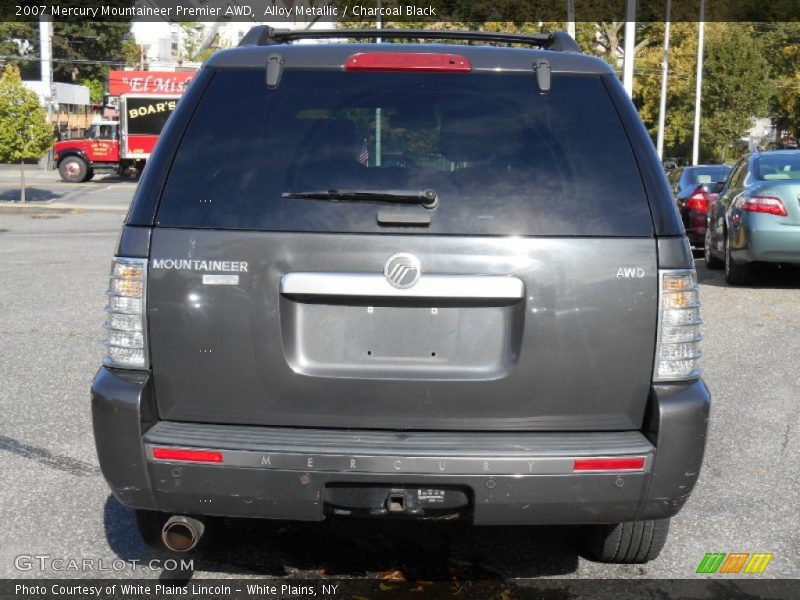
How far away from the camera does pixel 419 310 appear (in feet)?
11.3

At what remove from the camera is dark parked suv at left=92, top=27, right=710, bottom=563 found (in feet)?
11.2

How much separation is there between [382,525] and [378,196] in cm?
184

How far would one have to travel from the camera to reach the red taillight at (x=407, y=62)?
3.65 meters

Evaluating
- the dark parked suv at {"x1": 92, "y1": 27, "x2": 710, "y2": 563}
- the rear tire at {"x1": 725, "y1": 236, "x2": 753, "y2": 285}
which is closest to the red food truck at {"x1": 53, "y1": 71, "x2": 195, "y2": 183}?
the rear tire at {"x1": 725, "y1": 236, "x2": 753, "y2": 285}

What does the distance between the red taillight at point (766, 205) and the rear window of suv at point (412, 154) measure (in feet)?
29.4

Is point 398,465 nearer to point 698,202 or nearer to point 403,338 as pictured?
point 403,338

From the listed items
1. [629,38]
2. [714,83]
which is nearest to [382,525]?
[629,38]

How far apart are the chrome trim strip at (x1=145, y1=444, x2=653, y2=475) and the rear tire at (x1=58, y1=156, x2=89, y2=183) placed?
4058cm

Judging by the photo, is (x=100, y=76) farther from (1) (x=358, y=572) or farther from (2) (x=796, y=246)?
(1) (x=358, y=572)

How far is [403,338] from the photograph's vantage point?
3461 mm

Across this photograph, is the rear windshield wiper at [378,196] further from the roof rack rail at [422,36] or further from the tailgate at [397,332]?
the roof rack rail at [422,36]

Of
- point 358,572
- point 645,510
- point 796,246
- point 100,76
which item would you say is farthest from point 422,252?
point 100,76

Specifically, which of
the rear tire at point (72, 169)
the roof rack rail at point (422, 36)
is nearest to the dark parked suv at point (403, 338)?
the roof rack rail at point (422, 36)

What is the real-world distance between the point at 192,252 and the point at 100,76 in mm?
89439
